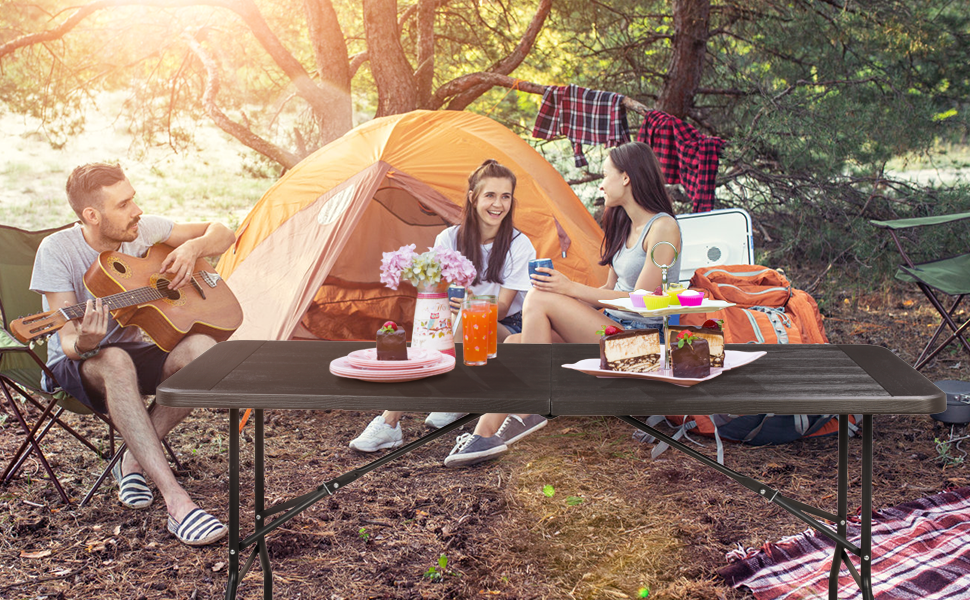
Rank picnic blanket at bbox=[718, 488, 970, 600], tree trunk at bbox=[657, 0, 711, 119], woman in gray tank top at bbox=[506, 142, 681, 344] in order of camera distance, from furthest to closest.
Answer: tree trunk at bbox=[657, 0, 711, 119], woman in gray tank top at bbox=[506, 142, 681, 344], picnic blanket at bbox=[718, 488, 970, 600]

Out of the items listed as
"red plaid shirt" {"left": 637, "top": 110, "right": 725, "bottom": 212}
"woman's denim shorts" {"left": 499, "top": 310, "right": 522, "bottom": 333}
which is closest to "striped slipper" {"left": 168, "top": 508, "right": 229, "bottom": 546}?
"woman's denim shorts" {"left": 499, "top": 310, "right": 522, "bottom": 333}

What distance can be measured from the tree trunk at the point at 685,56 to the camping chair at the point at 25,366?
4.20 meters

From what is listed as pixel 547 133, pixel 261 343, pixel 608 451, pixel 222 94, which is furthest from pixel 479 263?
pixel 222 94

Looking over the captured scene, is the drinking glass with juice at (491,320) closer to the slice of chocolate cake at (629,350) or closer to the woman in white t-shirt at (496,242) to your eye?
the slice of chocolate cake at (629,350)

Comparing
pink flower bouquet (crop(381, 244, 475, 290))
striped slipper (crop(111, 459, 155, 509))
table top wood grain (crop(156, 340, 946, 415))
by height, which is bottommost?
striped slipper (crop(111, 459, 155, 509))

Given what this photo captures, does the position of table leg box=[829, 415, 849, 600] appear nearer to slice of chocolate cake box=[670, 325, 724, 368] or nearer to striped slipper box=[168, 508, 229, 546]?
slice of chocolate cake box=[670, 325, 724, 368]

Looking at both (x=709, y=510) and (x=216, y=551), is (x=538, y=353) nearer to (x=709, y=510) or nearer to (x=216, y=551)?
(x=709, y=510)

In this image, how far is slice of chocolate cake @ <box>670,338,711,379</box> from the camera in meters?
1.60

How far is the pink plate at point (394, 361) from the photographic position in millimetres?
1633

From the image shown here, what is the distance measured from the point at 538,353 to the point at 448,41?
5.73 metres

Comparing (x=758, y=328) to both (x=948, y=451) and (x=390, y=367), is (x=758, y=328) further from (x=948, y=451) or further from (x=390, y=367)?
(x=390, y=367)

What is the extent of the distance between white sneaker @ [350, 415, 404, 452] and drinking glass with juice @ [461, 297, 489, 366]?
1.12 metres

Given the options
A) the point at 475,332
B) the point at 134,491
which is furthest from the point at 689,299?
the point at 134,491

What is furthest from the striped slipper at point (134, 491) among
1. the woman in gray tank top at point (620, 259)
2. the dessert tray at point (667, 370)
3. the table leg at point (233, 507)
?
the dessert tray at point (667, 370)
